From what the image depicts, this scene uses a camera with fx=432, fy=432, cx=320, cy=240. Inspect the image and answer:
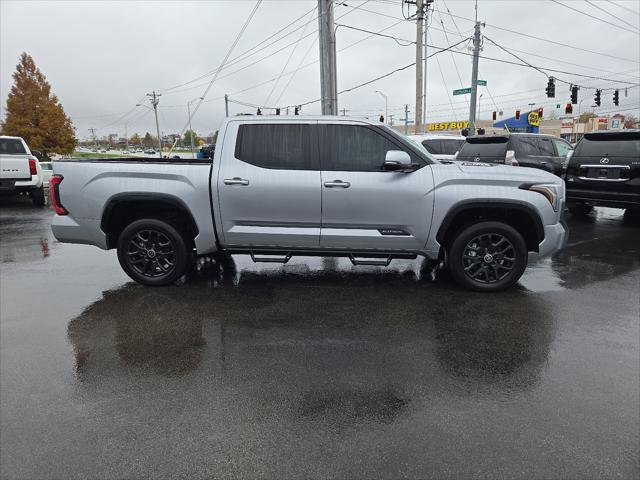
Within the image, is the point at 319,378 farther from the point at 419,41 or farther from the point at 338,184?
the point at 419,41

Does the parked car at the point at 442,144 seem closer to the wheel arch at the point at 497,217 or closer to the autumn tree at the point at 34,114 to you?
the wheel arch at the point at 497,217

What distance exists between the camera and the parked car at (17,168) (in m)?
12.2

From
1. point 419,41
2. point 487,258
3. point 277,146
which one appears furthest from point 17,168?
point 419,41

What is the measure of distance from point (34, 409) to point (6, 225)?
9.17 metres

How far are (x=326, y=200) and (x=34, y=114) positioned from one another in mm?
41241

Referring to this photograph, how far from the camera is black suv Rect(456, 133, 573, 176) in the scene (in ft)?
35.4

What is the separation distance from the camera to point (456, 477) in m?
2.22

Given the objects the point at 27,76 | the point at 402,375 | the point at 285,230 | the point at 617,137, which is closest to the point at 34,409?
the point at 402,375

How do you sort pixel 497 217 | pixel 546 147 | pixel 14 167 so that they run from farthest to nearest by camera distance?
1. pixel 14 167
2. pixel 546 147
3. pixel 497 217

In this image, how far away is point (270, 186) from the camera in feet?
15.9

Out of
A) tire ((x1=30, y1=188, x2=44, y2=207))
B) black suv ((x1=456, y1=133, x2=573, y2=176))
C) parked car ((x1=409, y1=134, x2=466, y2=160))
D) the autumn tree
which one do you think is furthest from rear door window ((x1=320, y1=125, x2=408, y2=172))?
the autumn tree

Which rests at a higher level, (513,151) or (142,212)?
(513,151)

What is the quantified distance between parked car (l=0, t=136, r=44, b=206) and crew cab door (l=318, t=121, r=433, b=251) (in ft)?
37.3

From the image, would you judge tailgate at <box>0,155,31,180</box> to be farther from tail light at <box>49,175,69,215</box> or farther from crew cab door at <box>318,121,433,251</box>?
crew cab door at <box>318,121,433,251</box>
